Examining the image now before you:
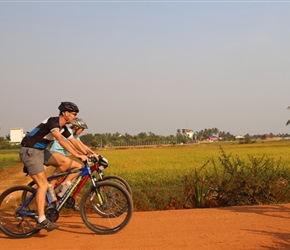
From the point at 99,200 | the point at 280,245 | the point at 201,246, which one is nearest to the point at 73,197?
the point at 99,200

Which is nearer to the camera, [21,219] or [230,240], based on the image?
[230,240]

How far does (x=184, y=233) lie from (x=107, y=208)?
1.24 metres

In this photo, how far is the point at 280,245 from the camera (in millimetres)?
5242

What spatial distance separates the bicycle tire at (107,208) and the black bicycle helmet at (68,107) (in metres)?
1.09

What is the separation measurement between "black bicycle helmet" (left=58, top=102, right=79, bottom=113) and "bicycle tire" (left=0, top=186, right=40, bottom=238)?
4.11 ft

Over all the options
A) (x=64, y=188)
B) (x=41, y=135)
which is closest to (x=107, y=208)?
(x=64, y=188)

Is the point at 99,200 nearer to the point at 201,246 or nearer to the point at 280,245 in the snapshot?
the point at 201,246

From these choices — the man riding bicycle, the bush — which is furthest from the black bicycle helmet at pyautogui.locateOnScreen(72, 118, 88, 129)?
the bush

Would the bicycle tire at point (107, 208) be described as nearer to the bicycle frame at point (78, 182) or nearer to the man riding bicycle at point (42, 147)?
the bicycle frame at point (78, 182)

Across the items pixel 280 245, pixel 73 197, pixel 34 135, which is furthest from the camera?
pixel 73 197

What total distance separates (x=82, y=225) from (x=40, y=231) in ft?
2.03

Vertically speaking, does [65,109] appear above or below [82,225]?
above

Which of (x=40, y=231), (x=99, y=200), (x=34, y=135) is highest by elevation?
(x=34, y=135)

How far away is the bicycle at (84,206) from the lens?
6320 mm
